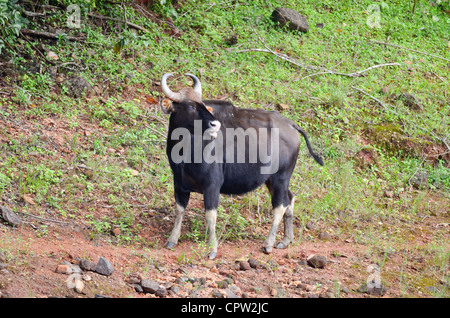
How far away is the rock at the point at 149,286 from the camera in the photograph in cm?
469

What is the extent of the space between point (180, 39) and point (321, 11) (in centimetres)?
424

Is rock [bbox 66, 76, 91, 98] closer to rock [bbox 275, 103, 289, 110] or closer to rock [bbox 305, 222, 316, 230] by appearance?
rock [bbox 275, 103, 289, 110]

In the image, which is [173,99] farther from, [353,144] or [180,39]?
[180,39]

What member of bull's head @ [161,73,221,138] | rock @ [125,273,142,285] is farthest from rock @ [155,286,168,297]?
bull's head @ [161,73,221,138]

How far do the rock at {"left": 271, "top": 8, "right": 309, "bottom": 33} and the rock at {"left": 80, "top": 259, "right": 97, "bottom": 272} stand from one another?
27.2ft

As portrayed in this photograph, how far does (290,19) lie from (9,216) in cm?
811

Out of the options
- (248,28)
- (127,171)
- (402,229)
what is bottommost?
(402,229)

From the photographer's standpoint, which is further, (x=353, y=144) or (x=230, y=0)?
(x=230, y=0)

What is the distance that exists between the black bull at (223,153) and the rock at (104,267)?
126cm

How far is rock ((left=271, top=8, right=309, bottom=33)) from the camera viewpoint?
38.6 feet

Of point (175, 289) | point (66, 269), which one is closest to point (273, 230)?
point (175, 289)

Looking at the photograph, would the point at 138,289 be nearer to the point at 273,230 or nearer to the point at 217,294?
the point at 217,294

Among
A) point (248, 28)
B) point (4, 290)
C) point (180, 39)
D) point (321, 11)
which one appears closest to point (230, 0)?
point (248, 28)

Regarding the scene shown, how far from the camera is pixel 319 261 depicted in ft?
18.9
